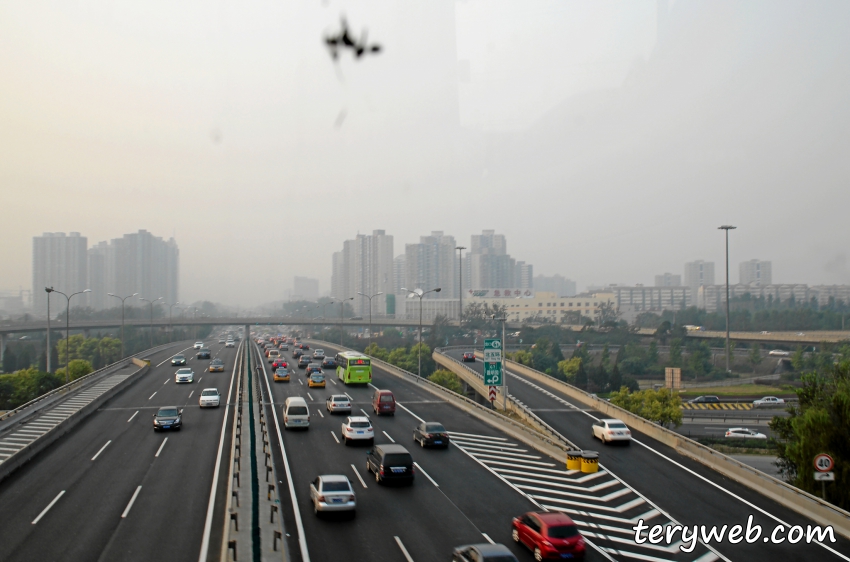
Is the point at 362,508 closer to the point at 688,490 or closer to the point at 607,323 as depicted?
the point at 688,490

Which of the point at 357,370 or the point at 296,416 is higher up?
the point at 296,416

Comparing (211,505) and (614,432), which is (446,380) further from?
(211,505)

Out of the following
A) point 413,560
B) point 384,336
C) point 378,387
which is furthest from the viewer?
point 384,336

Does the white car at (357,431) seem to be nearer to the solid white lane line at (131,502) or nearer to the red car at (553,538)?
the solid white lane line at (131,502)

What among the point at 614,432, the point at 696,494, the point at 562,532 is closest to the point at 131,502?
the point at 562,532

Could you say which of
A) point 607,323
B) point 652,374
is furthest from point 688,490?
point 607,323

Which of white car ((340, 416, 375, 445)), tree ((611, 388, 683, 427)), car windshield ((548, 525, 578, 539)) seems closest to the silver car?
car windshield ((548, 525, 578, 539))

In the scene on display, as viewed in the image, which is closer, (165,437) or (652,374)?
(165,437)
